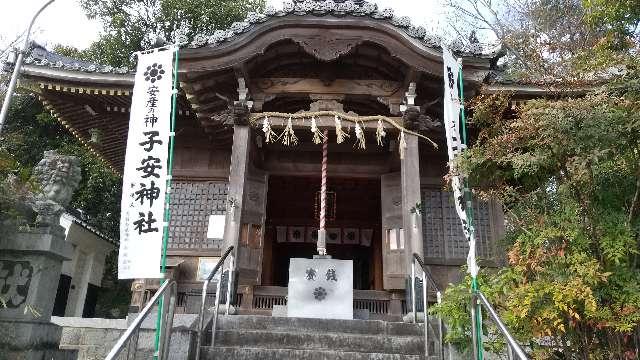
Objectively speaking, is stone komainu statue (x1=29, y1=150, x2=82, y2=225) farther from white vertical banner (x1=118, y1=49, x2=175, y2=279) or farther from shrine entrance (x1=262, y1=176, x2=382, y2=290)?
shrine entrance (x1=262, y1=176, x2=382, y2=290)

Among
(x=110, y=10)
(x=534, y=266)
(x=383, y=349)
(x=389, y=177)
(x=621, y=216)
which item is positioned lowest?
(x=383, y=349)

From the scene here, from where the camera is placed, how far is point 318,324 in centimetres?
599

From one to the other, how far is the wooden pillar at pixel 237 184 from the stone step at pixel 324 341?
190 cm

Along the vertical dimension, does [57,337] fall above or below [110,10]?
below

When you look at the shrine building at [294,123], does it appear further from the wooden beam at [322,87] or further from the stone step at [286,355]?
the stone step at [286,355]

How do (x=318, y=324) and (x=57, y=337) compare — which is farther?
(x=318, y=324)

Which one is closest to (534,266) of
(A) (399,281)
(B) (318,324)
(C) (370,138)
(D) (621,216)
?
(D) (621,216)

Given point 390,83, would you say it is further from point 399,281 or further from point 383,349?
point 383,349

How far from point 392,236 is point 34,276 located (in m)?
6.21

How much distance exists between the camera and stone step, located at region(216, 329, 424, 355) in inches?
215

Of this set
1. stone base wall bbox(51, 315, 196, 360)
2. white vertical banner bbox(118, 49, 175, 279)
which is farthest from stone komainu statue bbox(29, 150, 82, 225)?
stone base wall bbox(51, 315, 196, 360)

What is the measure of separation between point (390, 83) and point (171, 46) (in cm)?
389

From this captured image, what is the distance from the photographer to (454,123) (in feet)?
22.8

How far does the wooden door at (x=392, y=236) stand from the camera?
884 centimetres
